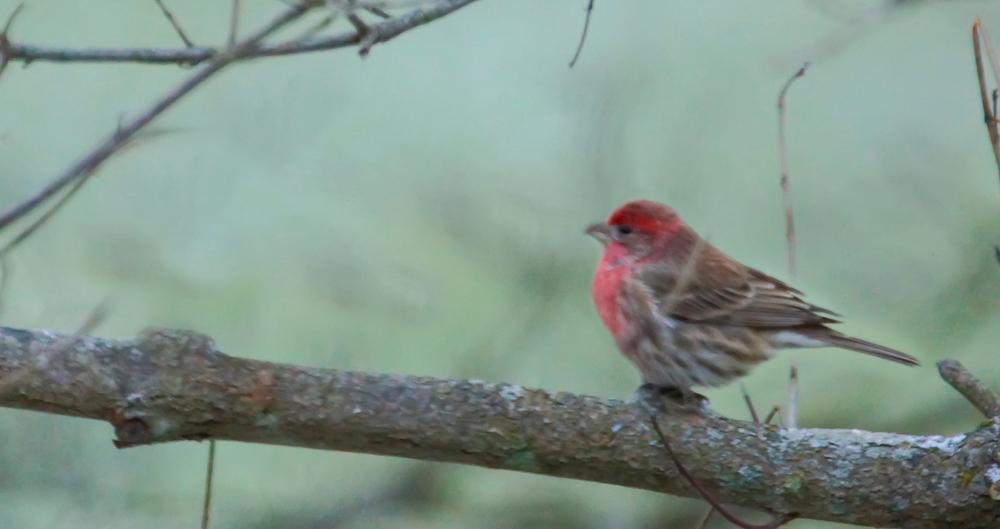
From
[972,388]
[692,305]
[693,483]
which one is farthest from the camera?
[692,305]

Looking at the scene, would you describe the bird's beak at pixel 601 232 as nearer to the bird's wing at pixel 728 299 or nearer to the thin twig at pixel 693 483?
the bird's wing at pixel 728 299

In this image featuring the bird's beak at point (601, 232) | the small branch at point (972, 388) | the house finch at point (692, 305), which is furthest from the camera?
the bird's beak at point (601, 232)

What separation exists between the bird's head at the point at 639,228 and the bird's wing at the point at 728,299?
0.12 m

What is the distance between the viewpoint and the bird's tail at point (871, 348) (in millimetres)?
4793

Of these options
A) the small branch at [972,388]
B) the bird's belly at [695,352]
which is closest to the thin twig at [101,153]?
the small branch at [972,388]

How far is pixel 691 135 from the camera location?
19.2 ft

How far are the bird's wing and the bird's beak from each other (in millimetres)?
234

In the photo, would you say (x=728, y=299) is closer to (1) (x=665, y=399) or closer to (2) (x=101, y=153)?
(1) (x=665, y=399)

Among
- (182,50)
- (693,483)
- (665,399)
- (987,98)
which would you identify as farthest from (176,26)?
(987,98)

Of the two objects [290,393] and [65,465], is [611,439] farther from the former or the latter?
[65,465]

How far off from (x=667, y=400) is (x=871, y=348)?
4.81 ft

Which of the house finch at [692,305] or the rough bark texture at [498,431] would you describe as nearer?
the rough bark texture at [498,431]

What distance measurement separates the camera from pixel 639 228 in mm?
5266

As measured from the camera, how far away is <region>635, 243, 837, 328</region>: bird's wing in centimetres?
514
